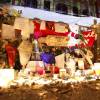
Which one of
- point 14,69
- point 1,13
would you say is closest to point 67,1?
point 1,13

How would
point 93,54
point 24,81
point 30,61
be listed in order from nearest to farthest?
point 24,81
point 30,61
point 93,54

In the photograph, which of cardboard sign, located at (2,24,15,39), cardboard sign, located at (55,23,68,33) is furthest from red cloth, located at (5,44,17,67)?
cardboard sign, located at (55,23,68,33)

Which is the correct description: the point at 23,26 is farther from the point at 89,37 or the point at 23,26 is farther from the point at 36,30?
the point at 89,37

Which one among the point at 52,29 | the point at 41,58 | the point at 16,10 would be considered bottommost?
the point at 41,58

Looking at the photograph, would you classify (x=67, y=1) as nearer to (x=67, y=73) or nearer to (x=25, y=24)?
(x=25, y=24)

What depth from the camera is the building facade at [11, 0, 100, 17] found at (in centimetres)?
350

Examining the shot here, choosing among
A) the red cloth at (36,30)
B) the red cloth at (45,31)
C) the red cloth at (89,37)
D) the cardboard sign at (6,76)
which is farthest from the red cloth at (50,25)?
the cardboard sign at (6,76)

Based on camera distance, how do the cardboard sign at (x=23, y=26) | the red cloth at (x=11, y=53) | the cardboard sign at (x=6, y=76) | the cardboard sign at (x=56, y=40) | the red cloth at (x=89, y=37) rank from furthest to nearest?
the red cloth at (x=89, y=37)
the cardboard sign at (x=56, y=40)
the cardboard sign at (x=23, y=26)
the red cloth at (x=11, y=53)
the cardboard sign at (x=6, y=76)

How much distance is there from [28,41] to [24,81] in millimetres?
505

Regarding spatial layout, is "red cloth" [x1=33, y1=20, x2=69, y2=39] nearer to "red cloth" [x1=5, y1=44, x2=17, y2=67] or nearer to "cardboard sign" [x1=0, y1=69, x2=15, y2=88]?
"red cloth" [x1=5, y1=44, x2=17, y2=67]

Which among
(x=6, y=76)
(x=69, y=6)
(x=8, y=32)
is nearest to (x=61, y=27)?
(x=69, y=6)

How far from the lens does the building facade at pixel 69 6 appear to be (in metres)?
3.50

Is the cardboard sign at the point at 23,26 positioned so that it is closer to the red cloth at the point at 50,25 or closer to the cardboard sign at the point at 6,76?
the red cloth at the point at 50,25

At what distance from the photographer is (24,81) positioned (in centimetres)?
307
